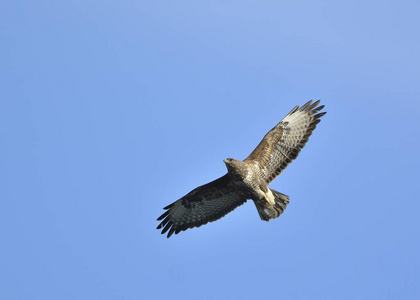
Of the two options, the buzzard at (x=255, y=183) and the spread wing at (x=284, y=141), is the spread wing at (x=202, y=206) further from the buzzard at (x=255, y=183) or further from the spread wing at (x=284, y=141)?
the spread wing at (x=284, y=141)

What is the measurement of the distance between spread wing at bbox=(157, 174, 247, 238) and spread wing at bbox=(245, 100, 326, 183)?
0.82 meters

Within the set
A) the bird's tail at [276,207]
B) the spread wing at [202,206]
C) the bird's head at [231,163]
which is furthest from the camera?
the spread wing at [202,206]

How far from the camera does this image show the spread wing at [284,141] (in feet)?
48.9

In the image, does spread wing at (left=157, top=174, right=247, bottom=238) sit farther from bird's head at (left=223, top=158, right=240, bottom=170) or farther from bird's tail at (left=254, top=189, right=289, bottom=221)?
bird's tail at (left=254, top=189, right=289, bottom=221)

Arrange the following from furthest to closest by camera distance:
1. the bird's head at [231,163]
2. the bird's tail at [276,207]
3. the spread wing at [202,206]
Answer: the spread wing at [202,206]
the bird's tail at [276,207]
the bird's head at [231,163]

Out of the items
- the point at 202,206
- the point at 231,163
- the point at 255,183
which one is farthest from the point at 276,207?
the point at 202,206

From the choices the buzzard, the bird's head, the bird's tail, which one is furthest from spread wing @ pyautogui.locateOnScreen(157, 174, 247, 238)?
the bird's tail

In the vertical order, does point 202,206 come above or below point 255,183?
above

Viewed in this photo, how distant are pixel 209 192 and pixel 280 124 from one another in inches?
85.0

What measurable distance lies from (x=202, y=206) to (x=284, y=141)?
2.37 meters

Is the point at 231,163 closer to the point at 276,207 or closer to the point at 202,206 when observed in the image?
the point at 276,207

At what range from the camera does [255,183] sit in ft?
47.6

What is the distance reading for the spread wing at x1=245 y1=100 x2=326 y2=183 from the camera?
14.9m

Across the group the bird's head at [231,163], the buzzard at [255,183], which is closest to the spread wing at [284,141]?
the buzzard at [255,183]
